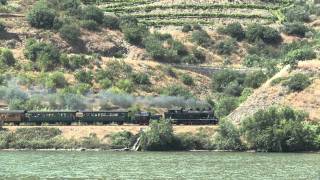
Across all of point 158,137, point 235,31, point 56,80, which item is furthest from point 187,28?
point 158,137

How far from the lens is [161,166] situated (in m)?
68.8

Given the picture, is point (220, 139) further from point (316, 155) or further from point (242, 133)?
point (316, 155)

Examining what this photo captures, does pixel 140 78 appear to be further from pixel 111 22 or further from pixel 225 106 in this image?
pixel 111 22

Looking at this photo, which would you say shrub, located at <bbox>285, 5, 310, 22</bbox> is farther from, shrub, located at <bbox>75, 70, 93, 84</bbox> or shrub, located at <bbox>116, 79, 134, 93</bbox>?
shrub, located at <bbox>75, 70, 93, 84</bbox>

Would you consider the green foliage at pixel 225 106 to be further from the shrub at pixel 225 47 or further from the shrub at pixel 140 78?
the shrub at pixel 225 47

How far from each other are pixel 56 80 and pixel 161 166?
5781 centimetres

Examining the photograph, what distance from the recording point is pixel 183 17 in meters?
162

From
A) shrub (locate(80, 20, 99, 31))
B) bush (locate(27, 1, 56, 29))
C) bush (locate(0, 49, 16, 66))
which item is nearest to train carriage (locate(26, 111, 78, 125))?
bush (locate(0, 49, 16, 66))

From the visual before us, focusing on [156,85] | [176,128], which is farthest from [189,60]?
[176,128]

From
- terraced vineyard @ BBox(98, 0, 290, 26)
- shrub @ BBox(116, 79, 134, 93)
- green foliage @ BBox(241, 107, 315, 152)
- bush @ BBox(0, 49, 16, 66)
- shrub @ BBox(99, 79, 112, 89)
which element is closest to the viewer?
green foliage @ BBox(241, 107, 315, 152)

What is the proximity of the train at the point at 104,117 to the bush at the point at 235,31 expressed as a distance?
47846 millimetres

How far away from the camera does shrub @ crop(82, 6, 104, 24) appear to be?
15162cm

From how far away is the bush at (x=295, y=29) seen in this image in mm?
154875

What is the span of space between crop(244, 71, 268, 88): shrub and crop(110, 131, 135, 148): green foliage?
1348 inches
